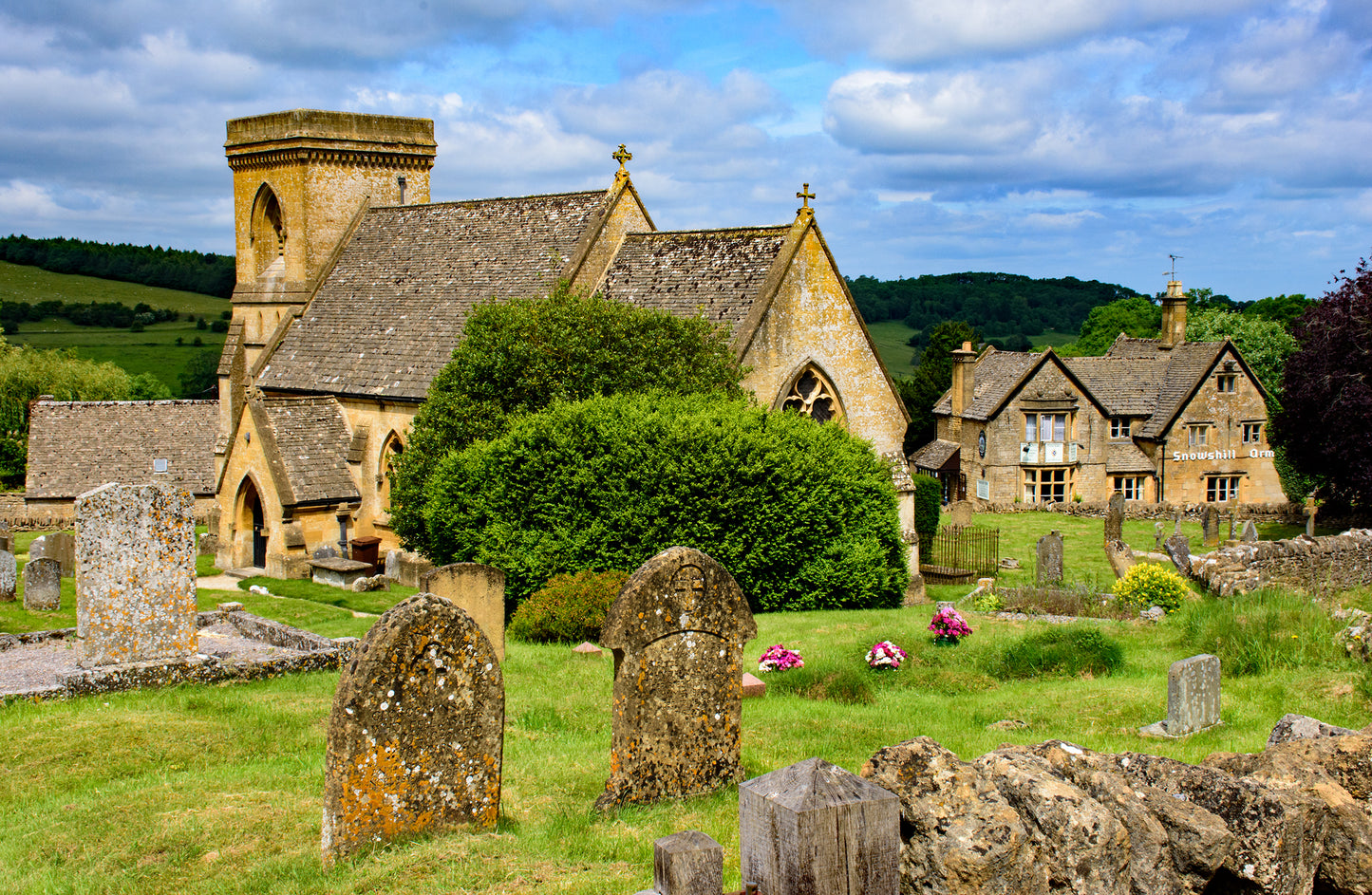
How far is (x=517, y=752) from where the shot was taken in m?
10.7

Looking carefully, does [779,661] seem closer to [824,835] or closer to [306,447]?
[824,835]

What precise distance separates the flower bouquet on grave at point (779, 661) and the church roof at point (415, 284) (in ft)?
52.8

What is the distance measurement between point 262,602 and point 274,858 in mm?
18691

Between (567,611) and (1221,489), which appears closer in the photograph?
(567,611)

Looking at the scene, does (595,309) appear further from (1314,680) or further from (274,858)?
(274,858)

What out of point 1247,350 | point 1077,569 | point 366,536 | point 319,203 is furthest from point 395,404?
point 1247,350

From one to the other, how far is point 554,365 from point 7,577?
13.3 m

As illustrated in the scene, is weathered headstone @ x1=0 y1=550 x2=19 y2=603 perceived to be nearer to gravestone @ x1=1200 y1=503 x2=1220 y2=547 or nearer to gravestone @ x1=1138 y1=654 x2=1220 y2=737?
gravestone @ x1=1138 y1=654 x2=1220 y2=737

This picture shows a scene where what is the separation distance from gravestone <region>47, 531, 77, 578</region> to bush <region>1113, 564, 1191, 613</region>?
23.9 metres

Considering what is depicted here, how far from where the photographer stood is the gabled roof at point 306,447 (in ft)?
97.6

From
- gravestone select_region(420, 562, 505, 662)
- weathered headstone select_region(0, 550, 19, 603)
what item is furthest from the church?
gravestone select_region(420, 562, 505, 662)

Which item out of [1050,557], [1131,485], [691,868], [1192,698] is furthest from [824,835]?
[1131,485]

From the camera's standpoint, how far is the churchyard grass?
23.9 feet

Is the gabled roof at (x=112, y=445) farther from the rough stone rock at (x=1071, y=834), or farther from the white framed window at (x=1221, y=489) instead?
the white framed window at (x=1221, y=489)
